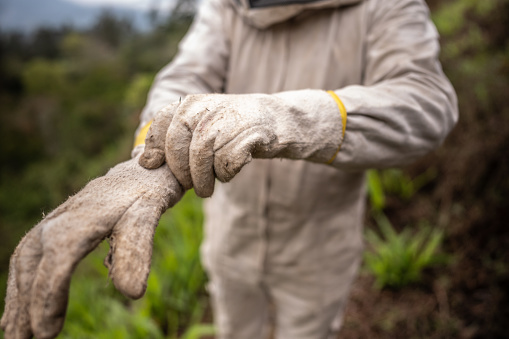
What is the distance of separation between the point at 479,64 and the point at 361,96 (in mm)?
3608

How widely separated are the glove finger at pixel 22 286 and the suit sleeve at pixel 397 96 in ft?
2.51

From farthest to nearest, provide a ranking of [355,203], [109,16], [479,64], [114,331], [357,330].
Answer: [109,16] → [479,64] → [357,330] → [114,331] → [355,203]

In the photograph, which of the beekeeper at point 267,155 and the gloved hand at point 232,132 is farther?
the gloved hand at point 232,132

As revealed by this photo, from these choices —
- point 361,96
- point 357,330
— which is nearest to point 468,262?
point 357,330

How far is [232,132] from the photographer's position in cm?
77

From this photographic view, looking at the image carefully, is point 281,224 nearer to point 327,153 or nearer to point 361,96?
point 327,153

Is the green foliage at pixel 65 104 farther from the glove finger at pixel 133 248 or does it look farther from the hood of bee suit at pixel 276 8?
the glove finger at pixel 133 248

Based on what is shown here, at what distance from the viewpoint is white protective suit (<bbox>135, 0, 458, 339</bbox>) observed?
3.50 feet

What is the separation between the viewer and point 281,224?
1.44 metres

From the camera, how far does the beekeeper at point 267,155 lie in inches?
26.0

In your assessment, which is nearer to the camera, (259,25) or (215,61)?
(259,25)

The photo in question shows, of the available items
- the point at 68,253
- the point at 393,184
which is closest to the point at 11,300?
the point at 68,253

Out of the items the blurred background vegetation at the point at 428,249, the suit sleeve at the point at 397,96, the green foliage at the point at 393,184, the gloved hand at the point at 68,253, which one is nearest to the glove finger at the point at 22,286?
the gloved hand at the point at 68,253

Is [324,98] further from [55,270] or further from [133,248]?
[55,270]
